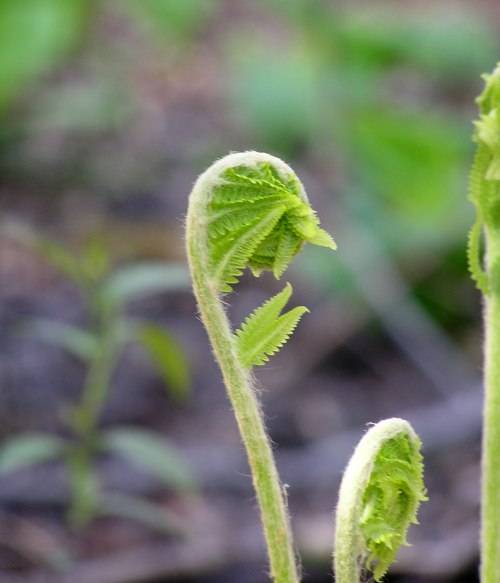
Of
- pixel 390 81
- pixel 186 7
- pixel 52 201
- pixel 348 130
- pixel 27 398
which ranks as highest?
pixel 390 81

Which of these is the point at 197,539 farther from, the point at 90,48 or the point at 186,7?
the point at 90,48

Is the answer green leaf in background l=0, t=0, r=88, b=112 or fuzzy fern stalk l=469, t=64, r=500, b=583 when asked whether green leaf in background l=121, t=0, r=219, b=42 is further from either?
fuzzy fern stalk l=469, t=64, r=500, b=583

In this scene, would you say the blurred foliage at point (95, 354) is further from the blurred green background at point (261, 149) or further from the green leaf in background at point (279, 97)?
the green leaf in background at point (279, 97)

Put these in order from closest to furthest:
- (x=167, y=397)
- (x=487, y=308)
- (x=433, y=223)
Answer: (x=487, y=308)
(x=167, y=397)
(x=433, y=223)

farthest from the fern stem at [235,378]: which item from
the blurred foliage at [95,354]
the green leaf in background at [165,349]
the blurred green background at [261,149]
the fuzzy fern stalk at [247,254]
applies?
the blurred green background at [261,149]

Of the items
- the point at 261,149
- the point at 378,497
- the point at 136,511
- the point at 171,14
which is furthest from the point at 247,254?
the point at 171,14

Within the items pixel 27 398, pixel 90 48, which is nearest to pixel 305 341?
pixel 27 398
